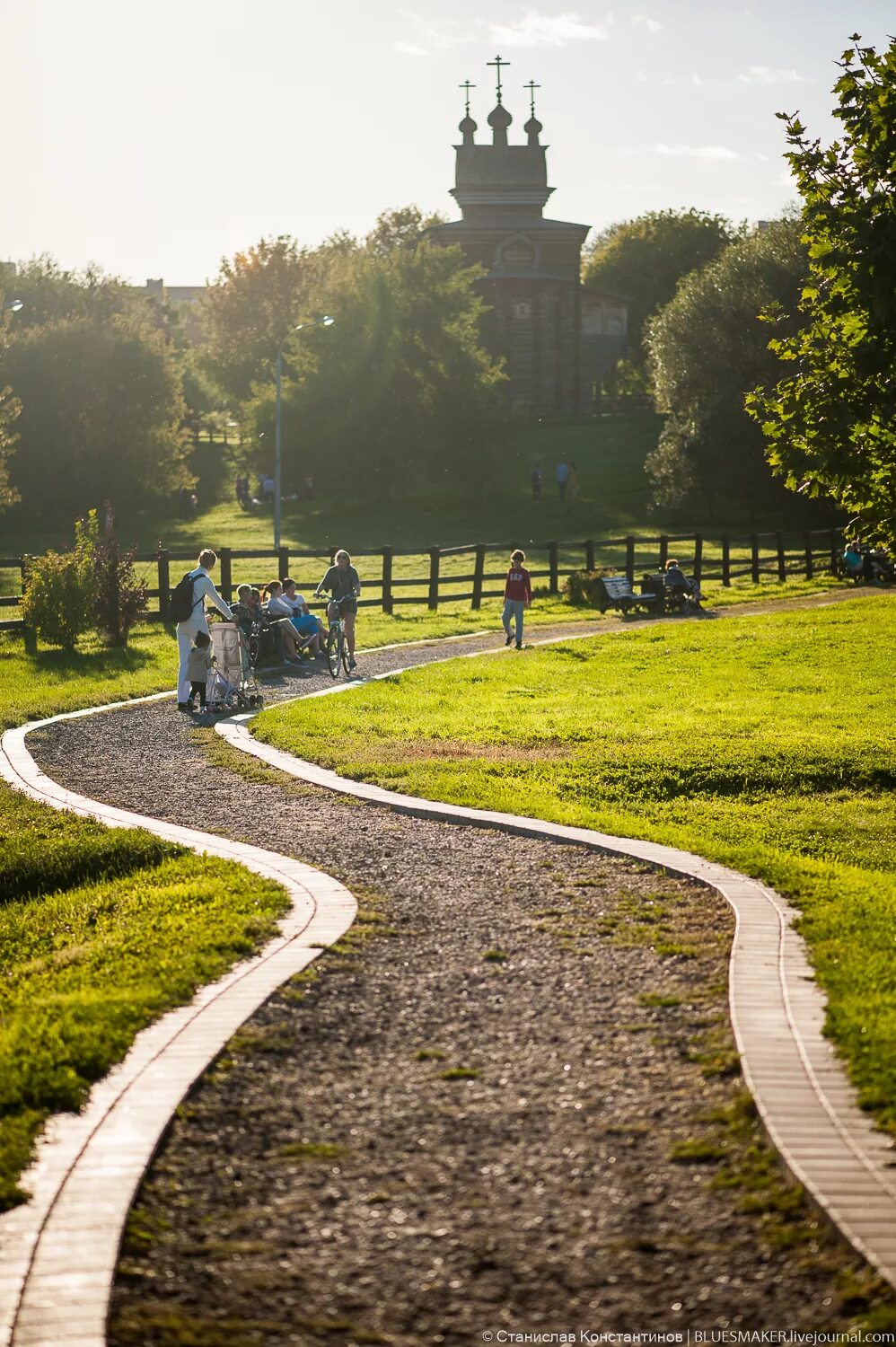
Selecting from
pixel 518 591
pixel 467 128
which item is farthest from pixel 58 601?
pixel 467 128

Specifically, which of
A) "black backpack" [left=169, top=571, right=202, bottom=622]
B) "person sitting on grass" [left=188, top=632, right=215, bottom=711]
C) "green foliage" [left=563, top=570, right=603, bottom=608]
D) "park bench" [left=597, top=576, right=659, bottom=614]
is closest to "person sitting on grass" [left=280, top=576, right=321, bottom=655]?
"person sitting on grass" [left=188, top=632, right=215, bottom=711]

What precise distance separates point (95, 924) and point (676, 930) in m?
3.23

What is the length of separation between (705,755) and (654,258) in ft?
301

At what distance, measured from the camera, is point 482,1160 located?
5.11 m

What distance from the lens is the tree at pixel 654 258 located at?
323 ft

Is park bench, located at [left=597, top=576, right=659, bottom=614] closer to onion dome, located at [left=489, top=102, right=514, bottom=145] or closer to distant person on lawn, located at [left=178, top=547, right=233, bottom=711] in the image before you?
distant person on lawn, located at [left=178, top=547, right=233, bottom=711]

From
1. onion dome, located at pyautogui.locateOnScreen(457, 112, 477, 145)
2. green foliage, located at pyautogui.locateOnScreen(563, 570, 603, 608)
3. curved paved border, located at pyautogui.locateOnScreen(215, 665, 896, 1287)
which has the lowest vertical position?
curved paved border, located at pyautogui.locateOnScreen(215, 665, 896, 1287)

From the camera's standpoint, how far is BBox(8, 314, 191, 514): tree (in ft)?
215

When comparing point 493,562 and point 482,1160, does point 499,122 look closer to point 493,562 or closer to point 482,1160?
point 493,562

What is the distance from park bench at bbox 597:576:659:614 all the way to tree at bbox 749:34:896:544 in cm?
1723

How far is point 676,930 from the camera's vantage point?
308 inches

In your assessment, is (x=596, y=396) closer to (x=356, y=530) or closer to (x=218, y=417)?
(x=218, y=417)

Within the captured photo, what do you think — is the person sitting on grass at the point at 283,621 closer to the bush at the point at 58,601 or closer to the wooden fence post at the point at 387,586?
the bush at the point at 58,601

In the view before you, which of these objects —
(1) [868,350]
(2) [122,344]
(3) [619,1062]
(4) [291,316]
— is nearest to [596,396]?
(4) [291,316]
